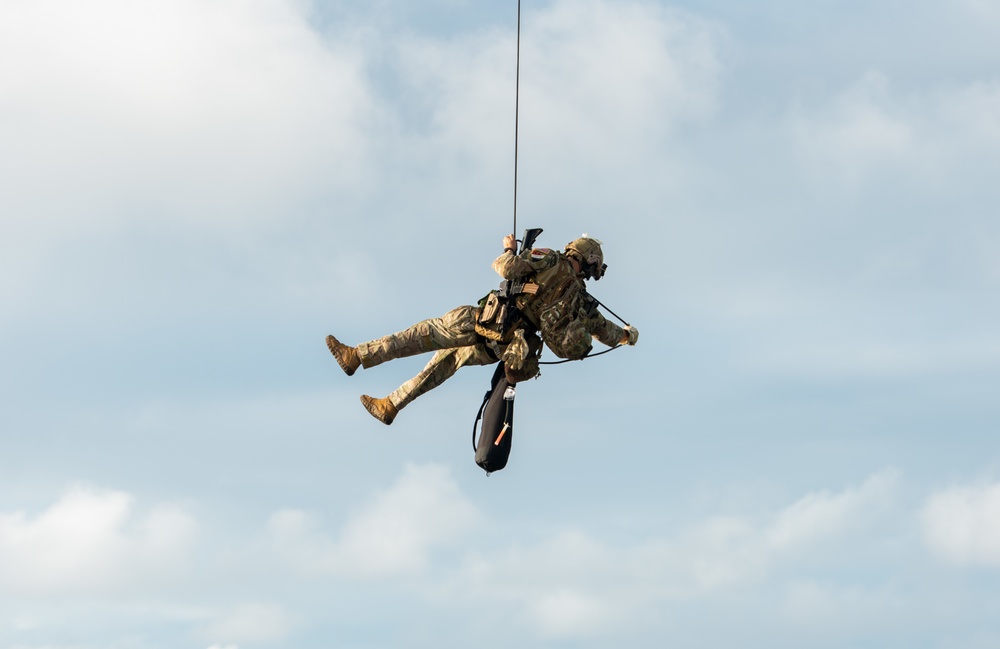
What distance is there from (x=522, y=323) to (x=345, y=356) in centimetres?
251

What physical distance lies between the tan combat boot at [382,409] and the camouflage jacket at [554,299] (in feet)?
8.76

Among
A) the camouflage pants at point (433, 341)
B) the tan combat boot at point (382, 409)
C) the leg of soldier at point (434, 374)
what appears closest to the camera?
the camouflage pants at point (433, 341)

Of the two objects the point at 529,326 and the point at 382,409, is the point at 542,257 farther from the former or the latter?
the point at 382,409

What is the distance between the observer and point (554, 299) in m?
19.2

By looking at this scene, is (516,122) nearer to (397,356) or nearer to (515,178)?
(515,178)

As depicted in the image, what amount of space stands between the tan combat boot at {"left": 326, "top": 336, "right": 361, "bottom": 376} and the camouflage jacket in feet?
7.84

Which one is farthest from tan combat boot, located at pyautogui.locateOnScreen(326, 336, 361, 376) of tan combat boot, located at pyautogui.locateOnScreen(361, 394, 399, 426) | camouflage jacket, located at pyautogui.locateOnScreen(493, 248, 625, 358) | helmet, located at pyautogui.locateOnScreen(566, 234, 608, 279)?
helmet, located at pyautogui.locateOnScreen(566, 234, 608, 279)

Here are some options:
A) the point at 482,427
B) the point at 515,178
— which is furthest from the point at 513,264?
the point at 482,427

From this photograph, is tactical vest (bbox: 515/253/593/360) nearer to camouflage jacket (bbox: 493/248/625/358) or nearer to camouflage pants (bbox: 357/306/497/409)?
camouflage jacket (bbox: 493/248/625/358)

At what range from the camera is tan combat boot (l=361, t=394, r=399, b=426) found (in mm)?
20453

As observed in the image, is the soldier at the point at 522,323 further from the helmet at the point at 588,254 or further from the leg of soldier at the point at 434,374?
the leg of soldier at the point at 434,374

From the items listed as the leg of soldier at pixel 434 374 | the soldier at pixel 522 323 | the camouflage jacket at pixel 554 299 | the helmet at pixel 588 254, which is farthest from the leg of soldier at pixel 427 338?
the helmet at pixel 588 254

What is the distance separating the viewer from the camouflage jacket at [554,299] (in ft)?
62.3

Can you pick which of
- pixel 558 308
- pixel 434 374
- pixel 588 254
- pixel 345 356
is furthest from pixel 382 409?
pixel 588 254
